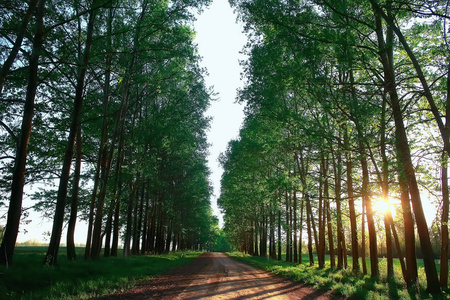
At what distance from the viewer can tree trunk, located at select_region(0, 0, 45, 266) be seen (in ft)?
28.0

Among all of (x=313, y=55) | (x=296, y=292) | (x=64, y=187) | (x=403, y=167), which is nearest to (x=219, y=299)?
(x=296, y=292)

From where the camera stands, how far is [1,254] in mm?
8547

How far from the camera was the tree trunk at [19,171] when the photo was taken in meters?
8.55

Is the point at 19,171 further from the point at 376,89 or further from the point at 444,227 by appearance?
the point at 444,227

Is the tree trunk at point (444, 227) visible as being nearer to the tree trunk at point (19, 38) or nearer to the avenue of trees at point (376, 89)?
the avenue of trees at point (376, 89)

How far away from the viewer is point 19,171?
351 inches

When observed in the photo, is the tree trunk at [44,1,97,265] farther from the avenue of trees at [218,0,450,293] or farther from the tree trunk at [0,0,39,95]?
the avenue of trees at [218,0,450,293]

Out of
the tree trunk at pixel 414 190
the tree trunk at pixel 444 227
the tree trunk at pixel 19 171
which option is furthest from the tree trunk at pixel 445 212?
the tree trunk at pixel 19 171

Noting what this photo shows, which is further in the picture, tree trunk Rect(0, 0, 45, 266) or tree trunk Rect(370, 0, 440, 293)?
tree trunk Rect(0, 0, 45, 266)

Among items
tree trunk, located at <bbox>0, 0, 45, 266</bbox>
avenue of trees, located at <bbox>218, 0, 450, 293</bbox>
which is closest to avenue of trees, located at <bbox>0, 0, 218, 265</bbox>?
tree trunk, located at <bbox>0, 0, 45, 266</bbox>

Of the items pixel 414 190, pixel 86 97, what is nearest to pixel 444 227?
pixel 414 190

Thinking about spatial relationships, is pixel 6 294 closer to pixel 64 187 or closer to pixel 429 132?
pixel 64 187

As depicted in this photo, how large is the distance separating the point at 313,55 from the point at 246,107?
687 cm

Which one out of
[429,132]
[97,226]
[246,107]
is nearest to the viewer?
[429,132]
